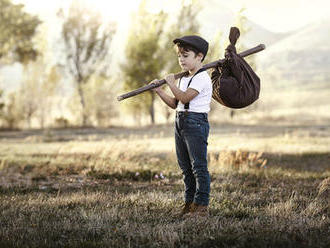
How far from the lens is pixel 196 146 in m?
4.70

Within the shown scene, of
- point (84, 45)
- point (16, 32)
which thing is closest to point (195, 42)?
point (16, 32)

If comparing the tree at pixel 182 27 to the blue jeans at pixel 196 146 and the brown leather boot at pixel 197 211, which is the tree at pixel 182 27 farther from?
the brown leather boot at pixel 197 211

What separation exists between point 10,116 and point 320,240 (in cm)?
3233

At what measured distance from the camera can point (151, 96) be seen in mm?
39125

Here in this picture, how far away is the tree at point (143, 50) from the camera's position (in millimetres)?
37562

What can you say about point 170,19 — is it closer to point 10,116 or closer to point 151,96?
point 151,96

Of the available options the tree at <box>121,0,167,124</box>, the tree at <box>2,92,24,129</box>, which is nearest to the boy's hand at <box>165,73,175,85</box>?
the tree at <box>2,92,24,129</box>

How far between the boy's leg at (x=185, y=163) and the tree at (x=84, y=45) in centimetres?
3219

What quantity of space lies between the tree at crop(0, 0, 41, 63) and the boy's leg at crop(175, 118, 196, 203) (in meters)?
25.7

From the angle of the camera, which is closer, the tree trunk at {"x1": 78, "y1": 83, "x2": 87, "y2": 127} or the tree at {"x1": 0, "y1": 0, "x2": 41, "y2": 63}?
the tree at {"x1": 0, "y1": 0, "x2": 41, "y2": 63}

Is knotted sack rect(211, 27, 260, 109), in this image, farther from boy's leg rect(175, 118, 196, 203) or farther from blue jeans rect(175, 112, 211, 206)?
boy's leg rect(175, 118, 196, 203)

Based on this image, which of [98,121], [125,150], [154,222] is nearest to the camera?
[154,222]

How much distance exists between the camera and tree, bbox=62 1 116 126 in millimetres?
37375

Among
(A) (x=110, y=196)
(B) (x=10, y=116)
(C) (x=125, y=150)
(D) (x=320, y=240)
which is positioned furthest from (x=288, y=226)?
(B) (x=10, y=116)
